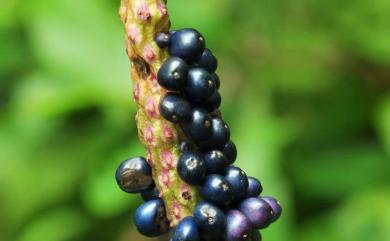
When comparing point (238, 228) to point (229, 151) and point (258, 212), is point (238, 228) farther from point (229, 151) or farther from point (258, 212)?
point (229, 151)

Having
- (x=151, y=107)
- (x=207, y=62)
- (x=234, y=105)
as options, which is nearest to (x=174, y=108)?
(x=151, y=107)

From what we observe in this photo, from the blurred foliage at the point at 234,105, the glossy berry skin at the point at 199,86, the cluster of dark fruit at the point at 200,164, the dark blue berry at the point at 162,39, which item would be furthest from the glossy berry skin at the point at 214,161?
the blurred foliage at the point at 234,105

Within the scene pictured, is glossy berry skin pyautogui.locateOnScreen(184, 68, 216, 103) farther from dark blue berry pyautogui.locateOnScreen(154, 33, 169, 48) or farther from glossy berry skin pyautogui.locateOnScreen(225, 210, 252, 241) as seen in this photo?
glossy berry skin pyautogui.locateOnScreen(225, 210, 252, 241)

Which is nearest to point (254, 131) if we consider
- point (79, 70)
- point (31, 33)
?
point (79, 70)

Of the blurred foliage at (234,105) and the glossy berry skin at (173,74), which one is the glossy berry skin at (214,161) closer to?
the glossy berry skin at (173,74)

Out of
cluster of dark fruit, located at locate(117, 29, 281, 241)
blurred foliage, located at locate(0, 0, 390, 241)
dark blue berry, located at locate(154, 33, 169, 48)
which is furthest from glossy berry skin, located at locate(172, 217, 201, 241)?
blurred foliage, located at locate(0, 0, 390, 241)

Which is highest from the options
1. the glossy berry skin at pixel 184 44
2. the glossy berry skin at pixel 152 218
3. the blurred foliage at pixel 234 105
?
the glossy berry skin at pixel 184 44

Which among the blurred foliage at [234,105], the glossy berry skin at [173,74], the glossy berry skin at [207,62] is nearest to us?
the glossy berry skin at [173,74]

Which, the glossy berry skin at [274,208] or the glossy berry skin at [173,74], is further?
the glossy berry skin at [274,208]

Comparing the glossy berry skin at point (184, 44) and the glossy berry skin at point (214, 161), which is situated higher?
the glossy berry skin at point (184, 44)
